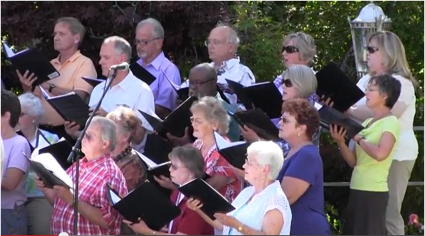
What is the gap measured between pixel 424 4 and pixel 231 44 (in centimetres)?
362

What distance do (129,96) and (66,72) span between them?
0.89 meters

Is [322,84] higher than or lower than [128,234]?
higher

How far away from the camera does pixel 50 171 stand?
321 inches

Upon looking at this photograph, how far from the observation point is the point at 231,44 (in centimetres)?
1016

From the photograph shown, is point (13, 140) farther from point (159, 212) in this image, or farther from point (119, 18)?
point (119, 18)

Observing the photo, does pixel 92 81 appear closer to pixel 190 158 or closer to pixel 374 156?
pixel 190 158

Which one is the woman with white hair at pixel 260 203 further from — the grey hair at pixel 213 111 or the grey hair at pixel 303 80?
the grey hair at pixel 303 80

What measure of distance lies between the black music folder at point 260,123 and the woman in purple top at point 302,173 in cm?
33

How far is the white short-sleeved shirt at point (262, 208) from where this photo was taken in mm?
7715

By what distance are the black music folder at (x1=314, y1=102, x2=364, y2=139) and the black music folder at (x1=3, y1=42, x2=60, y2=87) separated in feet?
7.54

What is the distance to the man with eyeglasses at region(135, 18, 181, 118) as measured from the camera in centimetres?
1018

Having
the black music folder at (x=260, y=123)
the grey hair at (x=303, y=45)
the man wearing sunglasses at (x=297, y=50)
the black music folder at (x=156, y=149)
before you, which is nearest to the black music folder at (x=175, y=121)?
the black music folder at (x=156, y=149)

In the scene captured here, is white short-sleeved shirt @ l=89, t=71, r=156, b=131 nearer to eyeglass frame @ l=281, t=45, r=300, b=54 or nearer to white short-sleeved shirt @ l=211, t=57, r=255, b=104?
white short-sleeved shirt @ l=211, t=57, r=255, b=104

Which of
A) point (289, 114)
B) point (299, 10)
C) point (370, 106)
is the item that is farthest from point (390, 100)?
point (299, 10)
